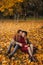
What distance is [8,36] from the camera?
9.15m

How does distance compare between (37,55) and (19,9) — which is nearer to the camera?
(37,55)

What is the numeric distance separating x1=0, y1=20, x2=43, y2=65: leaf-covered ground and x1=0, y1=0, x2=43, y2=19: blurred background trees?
370 millimetres

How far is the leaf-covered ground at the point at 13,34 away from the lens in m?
7.62

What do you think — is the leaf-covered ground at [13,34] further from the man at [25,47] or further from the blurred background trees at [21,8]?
the blurred background trees at [21,8]

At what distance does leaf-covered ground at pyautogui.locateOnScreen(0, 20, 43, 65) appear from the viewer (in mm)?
7617

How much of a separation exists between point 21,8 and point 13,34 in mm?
2121

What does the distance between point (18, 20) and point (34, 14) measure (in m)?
0.98

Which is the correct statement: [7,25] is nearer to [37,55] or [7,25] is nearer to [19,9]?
[19,9]

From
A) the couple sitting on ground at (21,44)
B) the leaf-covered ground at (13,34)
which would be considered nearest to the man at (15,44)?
the couple sitting on ground at (21,44)

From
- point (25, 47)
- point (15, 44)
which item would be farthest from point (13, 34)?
point (25, 47)

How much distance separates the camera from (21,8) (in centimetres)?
1064

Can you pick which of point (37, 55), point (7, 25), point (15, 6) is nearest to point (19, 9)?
point (15, 6)

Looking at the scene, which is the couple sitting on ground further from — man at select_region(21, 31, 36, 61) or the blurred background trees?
the blurred background trees

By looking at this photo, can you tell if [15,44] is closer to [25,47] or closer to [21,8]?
[25,47]
